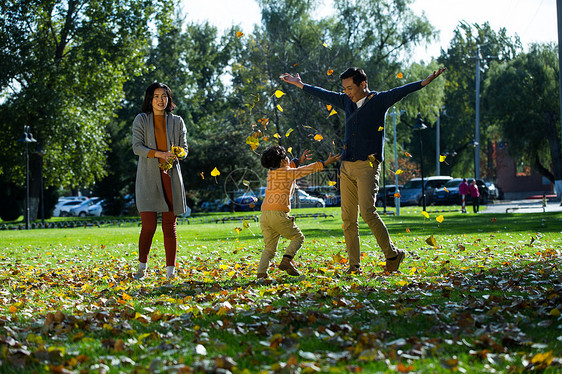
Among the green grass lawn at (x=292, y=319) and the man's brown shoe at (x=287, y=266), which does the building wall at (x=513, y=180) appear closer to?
the green grass lawn at (x=292, y=319)

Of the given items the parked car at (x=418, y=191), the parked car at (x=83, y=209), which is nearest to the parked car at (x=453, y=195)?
the parked car at (x=418, y=191)

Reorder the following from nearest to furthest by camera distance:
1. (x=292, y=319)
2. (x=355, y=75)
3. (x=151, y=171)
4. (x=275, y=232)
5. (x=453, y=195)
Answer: (x=292, y=319) → (x=275, y=232) → (x=355, y=75) → (x=151, y=171) → (x=453, y=195)

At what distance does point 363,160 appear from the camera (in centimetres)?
685

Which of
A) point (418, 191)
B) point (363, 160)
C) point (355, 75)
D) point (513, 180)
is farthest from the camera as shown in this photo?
point (513, 180)

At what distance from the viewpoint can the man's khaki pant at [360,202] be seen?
6.80 m

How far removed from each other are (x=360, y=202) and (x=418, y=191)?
120ft

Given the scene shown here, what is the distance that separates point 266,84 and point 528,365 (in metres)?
33.4

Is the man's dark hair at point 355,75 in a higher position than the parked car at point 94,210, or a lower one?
higher

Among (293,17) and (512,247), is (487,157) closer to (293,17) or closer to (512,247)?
(293,17)

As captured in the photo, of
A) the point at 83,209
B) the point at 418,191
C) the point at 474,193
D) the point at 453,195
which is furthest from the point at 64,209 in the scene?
the point at 474,193

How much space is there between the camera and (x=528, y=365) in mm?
3307

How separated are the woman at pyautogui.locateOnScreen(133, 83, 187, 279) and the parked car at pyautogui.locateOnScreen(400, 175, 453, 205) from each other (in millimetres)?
35539

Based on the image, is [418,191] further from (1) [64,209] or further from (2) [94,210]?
(1) [64,209]

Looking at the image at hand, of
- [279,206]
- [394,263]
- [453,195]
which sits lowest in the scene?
[394,263]
